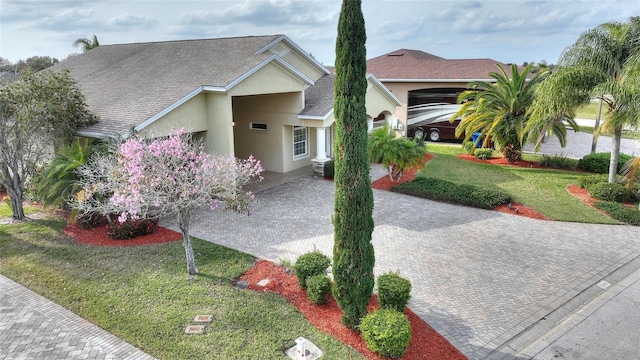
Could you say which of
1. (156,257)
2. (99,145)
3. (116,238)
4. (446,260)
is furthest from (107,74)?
(446,260)

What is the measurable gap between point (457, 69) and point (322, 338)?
23.8m

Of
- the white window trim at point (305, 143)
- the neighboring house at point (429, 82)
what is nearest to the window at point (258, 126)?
the white window trim at point (305, 143)

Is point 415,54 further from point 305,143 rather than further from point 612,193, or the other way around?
point 612,193

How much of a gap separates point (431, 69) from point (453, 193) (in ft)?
48.1

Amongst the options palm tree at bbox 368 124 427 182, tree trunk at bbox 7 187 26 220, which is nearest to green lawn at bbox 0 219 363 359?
tree trunk at bbox 7 187 26 220

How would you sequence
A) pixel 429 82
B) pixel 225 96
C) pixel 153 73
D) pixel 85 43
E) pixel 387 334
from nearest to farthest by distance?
pixel 387 334
pixel 225 96
pixel 153 73
pixel 429 82
pixel 85 43

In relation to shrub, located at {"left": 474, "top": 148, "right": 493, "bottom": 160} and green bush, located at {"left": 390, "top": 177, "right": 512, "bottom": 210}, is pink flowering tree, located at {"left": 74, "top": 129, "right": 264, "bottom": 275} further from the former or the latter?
shrub, located at {"left": 474, "top": 148, "right": 493, "bottom": 160}

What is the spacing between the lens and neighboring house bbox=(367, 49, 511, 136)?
26.7 metres

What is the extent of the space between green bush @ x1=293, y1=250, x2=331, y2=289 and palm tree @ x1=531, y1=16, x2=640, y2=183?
12.2 metres

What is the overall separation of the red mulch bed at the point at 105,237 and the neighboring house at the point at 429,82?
19741 millimetres

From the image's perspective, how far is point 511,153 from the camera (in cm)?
2186

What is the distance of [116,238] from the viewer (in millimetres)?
12312

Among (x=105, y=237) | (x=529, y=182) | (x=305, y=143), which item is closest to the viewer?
(x=105, y=237)

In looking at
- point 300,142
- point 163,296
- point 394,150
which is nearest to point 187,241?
point 163,296
